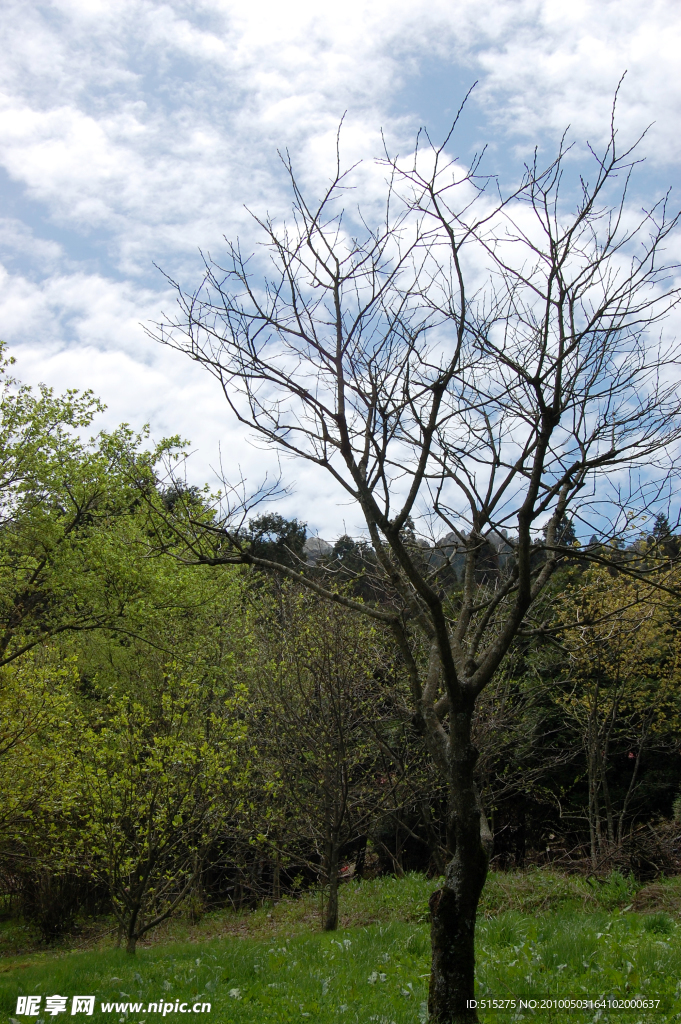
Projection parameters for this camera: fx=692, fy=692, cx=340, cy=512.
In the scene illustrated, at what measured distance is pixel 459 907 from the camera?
3.91 m

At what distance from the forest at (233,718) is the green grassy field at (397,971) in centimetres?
156

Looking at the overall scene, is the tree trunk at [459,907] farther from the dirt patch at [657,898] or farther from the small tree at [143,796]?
the dirt patch at [657,898]

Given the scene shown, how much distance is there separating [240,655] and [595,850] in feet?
24.8

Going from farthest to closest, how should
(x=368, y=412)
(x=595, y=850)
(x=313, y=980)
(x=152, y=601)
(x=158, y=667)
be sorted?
(x=152, y=601) < (x=158, y=667) < (x=595, y=850) < (x=313, y=980) < (x=368, y=412)

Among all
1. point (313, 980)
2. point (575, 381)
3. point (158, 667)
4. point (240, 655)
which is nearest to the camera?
point (575, 381)

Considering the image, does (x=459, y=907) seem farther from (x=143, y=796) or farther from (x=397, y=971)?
(x=143, y=796)

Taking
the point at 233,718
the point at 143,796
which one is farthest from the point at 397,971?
the point at 233,718

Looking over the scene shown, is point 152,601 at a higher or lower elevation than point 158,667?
higher

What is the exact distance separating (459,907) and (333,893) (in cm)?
656

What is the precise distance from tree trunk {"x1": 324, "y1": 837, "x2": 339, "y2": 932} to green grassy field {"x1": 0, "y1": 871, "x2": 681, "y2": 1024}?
36.1 inches

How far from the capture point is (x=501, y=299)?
4.74m

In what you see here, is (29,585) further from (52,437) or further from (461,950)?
(461,950)

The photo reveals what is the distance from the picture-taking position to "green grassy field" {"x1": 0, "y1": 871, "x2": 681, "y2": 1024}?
14.4 feet

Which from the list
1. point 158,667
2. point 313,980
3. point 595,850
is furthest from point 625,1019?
point 158,667
